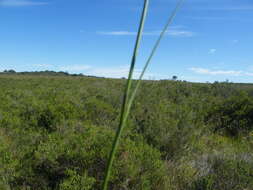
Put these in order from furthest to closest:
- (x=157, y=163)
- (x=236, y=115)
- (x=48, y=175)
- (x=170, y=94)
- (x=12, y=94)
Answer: (x=170, y=94) → (x=12, y=94) → (x=236, y=115) → (x=48, y=175) → (x=157, y=163)

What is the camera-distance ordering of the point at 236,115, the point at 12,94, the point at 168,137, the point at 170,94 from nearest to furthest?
the point at 168,137 → the point at 236,115 → the point at 12,94 → the point at 170,94

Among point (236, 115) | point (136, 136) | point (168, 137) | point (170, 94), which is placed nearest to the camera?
point (136, 136)

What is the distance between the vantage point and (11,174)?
346 centimetres

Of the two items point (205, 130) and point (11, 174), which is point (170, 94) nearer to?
point (205, 130)

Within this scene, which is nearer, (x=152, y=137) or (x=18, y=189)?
(x=18, y=189)

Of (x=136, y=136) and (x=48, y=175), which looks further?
(x=136, y=136)

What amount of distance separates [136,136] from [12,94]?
7.98 meters

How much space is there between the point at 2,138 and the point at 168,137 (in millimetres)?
2778

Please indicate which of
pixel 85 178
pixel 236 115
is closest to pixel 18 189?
pixel 85 178

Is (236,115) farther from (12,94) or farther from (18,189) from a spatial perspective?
(12,94)

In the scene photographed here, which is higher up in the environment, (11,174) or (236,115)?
(236,115)

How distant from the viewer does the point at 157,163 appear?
3.44 metres

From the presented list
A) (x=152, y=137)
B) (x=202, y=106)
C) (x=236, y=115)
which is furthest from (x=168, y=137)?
(x=202, y=106)

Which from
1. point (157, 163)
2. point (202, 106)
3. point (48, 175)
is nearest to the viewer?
point (157, 163)
